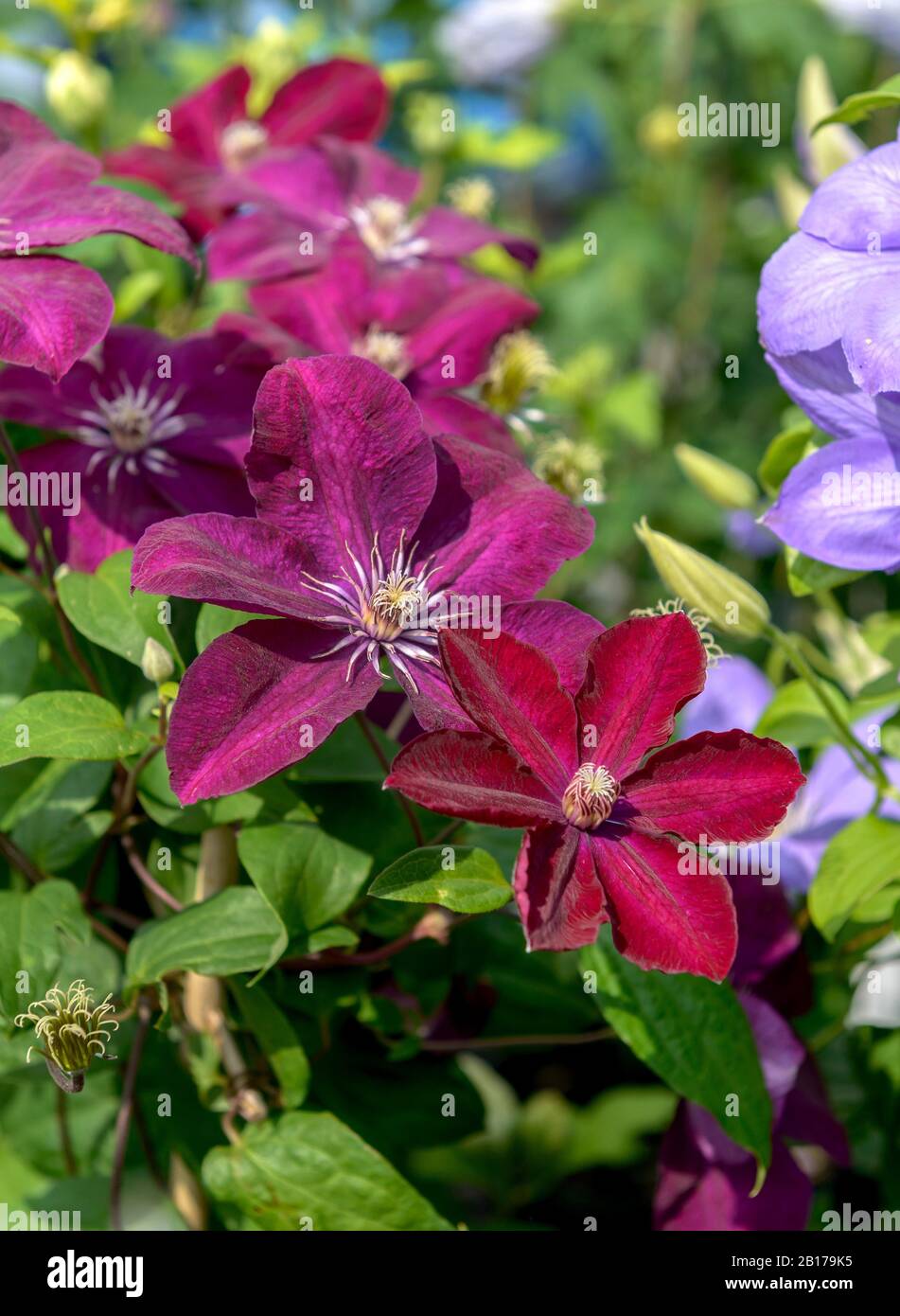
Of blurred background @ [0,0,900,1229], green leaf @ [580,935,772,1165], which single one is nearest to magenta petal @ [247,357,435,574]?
green leaf @ [580,935,772,1165]

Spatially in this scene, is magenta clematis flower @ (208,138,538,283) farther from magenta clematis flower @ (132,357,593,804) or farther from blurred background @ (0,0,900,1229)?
magenta clematis flower @ (132,357,593,804)

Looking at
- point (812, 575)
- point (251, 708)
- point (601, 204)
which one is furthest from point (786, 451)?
point (601, 204)

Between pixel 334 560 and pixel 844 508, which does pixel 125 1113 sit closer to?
pixel 334 560

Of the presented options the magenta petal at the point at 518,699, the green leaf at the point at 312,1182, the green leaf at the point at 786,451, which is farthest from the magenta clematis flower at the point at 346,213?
the green leaf at the point at 312,1182

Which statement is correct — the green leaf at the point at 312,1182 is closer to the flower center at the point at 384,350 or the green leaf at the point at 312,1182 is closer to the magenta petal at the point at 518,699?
the magenta petal at the point at 518,699

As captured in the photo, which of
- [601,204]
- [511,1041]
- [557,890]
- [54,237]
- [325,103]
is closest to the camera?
[557,890]
